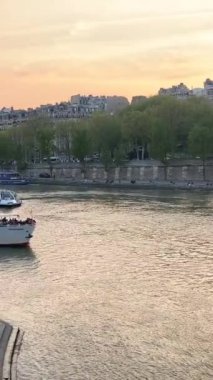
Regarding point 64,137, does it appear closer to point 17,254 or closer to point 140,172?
point 140,172

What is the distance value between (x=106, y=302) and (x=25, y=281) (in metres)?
3.71

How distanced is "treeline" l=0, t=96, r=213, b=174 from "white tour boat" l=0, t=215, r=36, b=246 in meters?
34.7

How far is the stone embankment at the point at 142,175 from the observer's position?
5948 cm

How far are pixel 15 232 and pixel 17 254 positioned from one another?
156cm

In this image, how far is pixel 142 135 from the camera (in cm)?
6988

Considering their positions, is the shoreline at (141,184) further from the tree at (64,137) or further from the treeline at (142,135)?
the tree at (64,137)

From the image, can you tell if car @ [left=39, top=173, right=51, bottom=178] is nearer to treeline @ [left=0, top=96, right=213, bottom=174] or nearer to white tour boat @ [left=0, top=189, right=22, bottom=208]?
treeline @ [left=0, top=96, right=213, bottom=174]

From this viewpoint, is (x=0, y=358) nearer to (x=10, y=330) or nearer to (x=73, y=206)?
(x=10, y=330)

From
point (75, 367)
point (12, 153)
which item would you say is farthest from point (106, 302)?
point (12, 153)

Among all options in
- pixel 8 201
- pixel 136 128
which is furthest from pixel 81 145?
pixel 8 201

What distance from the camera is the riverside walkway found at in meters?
11.9

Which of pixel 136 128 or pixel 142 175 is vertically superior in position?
Answer: pixel 136 128

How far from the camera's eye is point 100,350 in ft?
45.5

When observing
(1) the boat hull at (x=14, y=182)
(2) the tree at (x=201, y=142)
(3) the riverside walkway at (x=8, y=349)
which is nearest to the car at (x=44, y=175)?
(1) the boat hull at (x=14, y=182)
